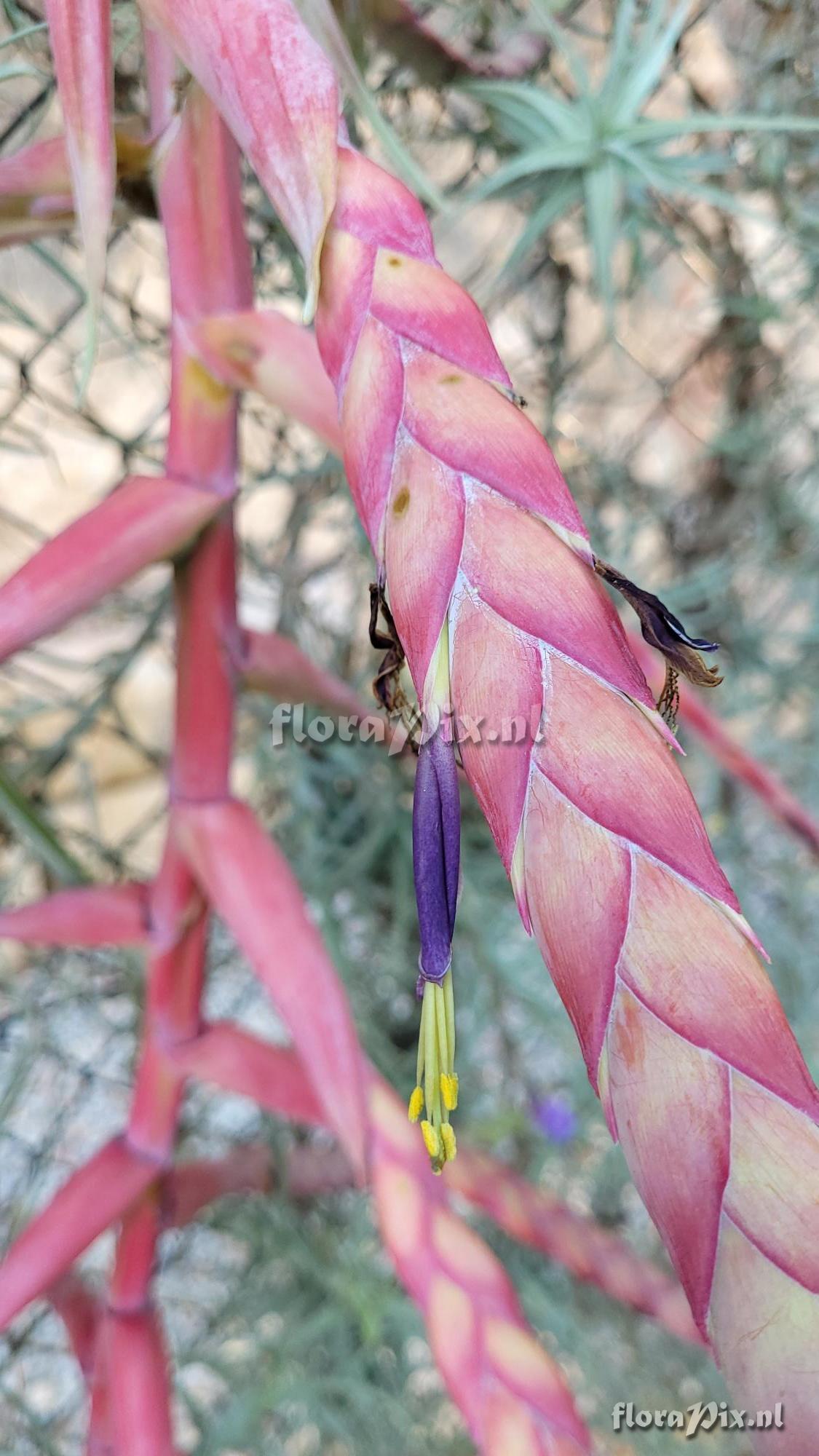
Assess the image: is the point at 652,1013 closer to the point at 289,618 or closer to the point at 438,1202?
the point at 438,1202

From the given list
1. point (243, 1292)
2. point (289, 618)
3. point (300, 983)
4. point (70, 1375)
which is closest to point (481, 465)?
point (300, 983)

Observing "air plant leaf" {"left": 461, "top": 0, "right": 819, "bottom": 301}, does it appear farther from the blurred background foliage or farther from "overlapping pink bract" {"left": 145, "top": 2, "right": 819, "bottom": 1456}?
"overlapping pink bract" {"left": 145, "top": 2, "right": 819, "bottom": 1456}

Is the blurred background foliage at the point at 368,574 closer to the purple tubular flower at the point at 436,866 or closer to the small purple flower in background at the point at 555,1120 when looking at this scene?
the small purple flower in background at the point at 555,1120

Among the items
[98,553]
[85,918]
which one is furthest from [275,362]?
[85,918]

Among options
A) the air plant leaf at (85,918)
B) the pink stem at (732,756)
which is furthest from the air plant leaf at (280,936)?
the pink stem at (732,756)


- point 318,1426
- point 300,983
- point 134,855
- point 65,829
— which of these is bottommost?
point 318,1426

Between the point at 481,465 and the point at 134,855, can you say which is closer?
the point at 481,465

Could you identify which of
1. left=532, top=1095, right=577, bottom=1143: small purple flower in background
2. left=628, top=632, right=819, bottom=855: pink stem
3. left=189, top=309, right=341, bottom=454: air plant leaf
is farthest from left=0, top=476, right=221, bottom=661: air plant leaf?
left=532, top=1095, right=577, bottom=1143: small purple flower in background
